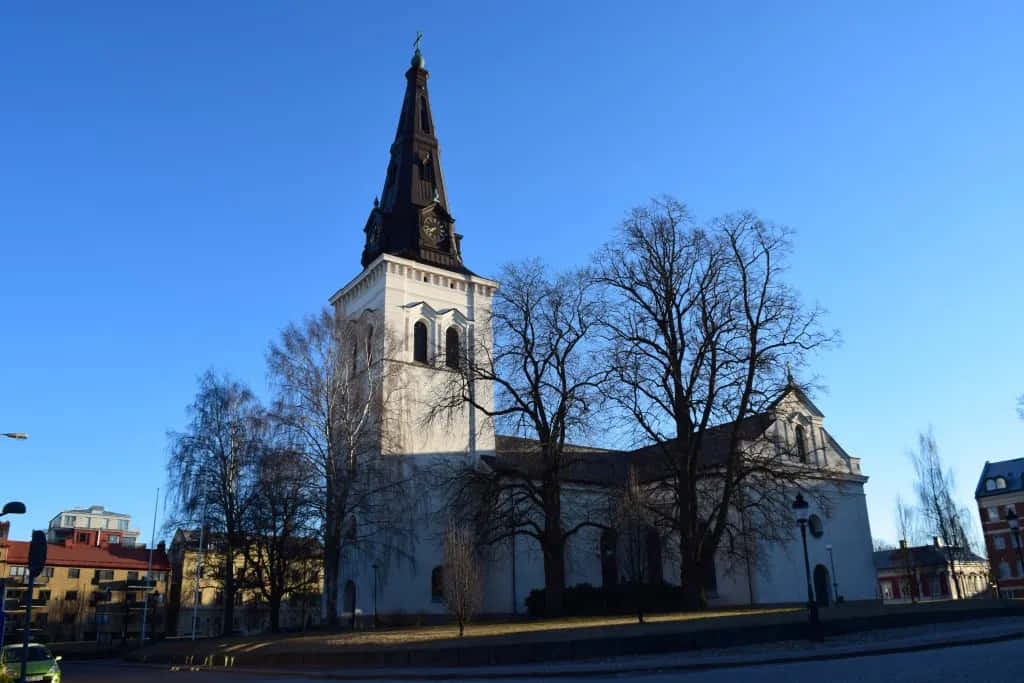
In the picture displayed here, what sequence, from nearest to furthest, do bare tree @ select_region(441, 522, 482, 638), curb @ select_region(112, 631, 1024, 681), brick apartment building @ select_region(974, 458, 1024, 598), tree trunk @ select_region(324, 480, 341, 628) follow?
curb @ select_region(112, 631, 1024, 681) < bare tree @ select_region(441, 522, 482, 638) < tree trunk @ select_region(324, 480, 341, 628) < brick apartment building @ select_region(974, 458, 1024, 598)

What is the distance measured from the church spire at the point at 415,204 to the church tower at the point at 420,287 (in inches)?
2.3

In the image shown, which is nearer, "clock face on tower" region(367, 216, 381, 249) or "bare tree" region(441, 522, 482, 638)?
"bare tree" region(441, 522, 482, 638)

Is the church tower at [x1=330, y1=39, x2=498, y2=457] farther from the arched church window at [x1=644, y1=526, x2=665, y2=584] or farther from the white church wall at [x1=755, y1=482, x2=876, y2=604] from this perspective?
the white church wall at [x1=755, y1=482, x2=876, y2=604]

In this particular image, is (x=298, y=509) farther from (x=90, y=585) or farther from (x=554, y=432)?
(x=90, y=585)

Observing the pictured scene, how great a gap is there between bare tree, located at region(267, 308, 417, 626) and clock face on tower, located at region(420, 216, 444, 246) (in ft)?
32.2

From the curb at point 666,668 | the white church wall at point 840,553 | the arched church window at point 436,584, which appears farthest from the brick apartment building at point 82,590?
the curb at point 666,668

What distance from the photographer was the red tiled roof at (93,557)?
74438 mm

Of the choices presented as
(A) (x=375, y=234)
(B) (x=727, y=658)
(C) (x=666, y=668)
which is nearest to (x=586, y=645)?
(C) (x=666, y=668)

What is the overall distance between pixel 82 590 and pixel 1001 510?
288 ft

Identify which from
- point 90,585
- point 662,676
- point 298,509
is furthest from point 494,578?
point 90,585

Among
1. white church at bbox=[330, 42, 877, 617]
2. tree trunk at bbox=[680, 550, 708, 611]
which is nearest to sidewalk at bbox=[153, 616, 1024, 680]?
tree trunk at bbox=[680, 550, 708, 611]

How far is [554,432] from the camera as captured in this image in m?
34.4

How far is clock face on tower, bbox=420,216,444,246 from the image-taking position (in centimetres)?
4625

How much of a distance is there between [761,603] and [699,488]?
11.0 metres
